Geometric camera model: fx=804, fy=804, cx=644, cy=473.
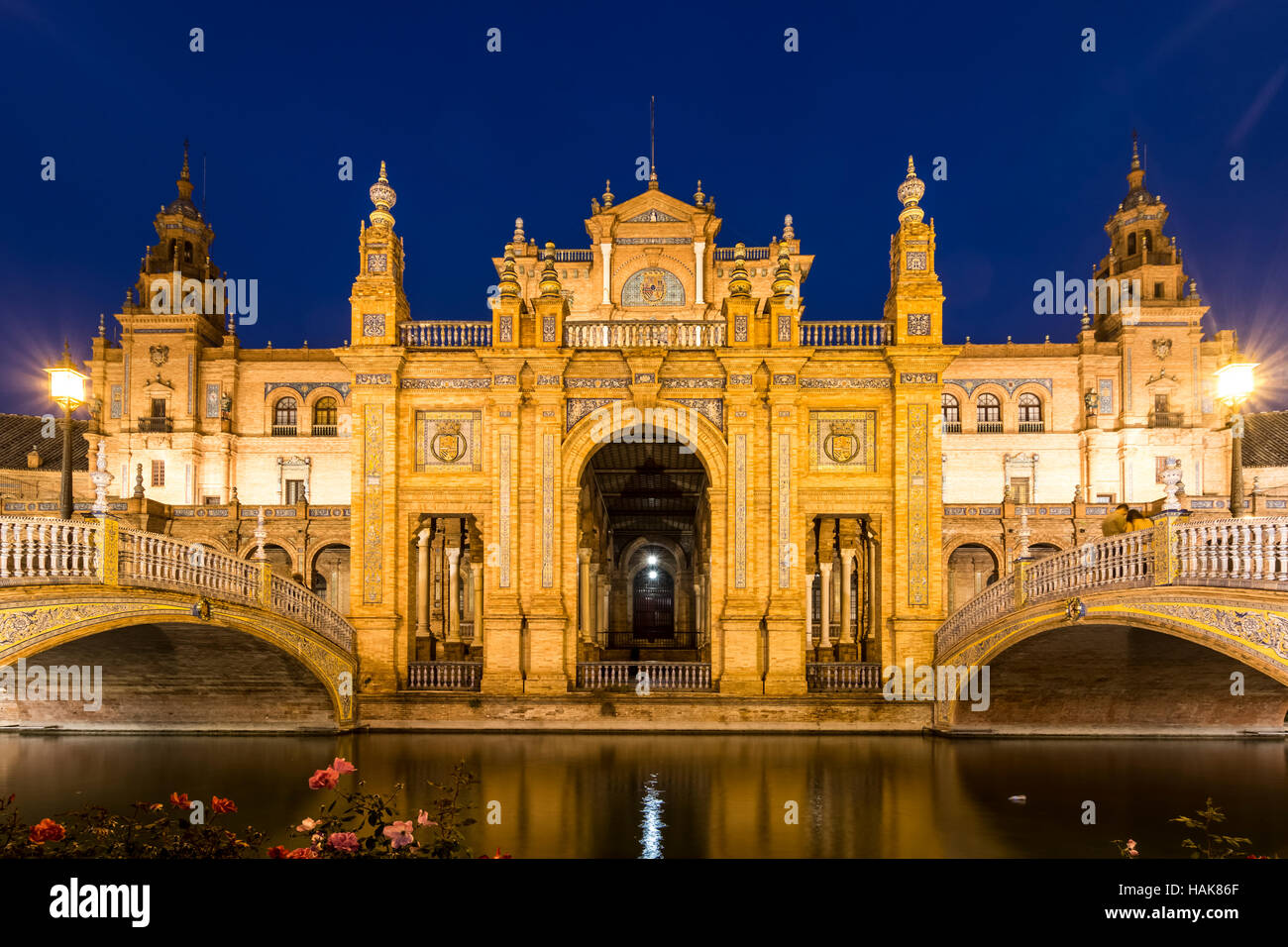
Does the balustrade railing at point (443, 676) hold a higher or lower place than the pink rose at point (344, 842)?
lower

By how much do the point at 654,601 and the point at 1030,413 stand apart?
69.5 feet

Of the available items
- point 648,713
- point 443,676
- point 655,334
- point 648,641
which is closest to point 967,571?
point 648,641

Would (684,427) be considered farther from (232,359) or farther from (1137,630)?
(232,359)

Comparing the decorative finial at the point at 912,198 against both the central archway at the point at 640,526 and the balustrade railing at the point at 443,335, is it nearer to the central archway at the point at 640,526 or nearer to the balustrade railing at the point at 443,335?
the central archway at the point at 640,526

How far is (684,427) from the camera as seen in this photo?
18.4m

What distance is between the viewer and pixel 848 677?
711 inches

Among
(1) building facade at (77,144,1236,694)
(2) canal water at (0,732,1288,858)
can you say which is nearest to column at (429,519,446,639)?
(1) building facade at (77,144,1236,694)

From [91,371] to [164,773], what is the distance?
37.2 meters

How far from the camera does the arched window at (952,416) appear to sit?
131 feet

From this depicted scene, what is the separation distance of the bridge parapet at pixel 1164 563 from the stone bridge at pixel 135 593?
13.1 meters

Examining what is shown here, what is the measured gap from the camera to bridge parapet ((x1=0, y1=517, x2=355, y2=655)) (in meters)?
9.26

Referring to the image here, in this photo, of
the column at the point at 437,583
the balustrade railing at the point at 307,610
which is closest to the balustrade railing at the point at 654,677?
the balustrade railing at the point at 307,610

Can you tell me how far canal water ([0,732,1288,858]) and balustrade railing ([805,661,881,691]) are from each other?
1.39 m

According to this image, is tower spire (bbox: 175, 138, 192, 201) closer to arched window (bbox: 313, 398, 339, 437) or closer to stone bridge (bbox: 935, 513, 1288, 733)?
arched window (bbox: 313, 398, 339, 437)
